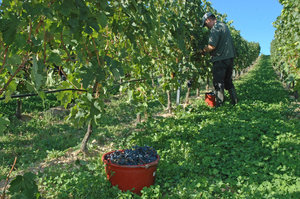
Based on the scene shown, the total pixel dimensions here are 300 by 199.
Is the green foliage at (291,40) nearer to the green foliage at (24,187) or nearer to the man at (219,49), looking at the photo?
the man at (219,49)

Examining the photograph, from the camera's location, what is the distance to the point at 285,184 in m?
2.81

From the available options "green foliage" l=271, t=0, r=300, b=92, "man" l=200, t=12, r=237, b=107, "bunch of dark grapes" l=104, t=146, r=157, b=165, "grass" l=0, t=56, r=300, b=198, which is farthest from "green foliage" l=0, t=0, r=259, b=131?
"green foliage" l=271, t=0, r=300, b=92

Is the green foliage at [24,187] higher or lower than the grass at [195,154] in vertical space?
higher

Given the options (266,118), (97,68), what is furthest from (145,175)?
(266,118)

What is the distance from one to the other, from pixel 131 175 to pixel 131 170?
59 millimetres

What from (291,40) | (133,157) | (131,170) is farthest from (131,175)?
(291,40)

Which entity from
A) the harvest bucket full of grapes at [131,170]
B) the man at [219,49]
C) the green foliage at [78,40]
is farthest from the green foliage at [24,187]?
the man at [219,49]

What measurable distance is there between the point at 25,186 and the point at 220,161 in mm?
2638

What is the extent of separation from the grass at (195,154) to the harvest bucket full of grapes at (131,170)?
3.7 inches

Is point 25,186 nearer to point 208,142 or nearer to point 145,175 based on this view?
point 145,175

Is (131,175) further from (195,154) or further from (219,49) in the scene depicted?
(219,49)

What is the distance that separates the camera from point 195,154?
3.74 m

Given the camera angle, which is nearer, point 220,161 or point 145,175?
point 145,175

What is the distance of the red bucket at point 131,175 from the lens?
2.82m
